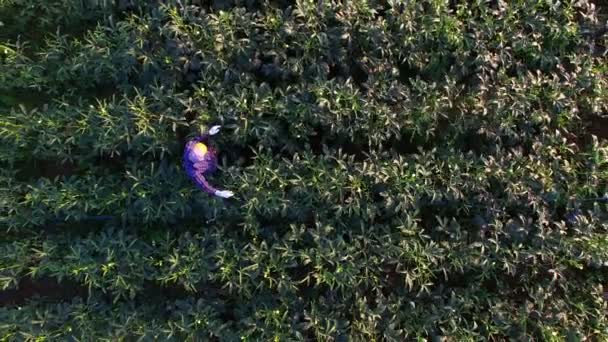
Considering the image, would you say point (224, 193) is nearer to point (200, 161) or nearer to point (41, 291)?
point (200, 161)

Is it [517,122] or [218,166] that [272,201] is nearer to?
[218,166]

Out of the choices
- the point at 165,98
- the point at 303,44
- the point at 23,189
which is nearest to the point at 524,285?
the point at 303,44

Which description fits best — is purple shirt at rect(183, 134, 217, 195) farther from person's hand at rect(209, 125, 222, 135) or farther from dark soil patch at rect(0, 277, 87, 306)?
dark soil patch at rect(0, 277, 87, 306)

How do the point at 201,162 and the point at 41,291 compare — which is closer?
the point at 201,162

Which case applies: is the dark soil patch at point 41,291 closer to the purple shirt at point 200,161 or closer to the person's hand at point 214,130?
the purple shirt at point 200,161

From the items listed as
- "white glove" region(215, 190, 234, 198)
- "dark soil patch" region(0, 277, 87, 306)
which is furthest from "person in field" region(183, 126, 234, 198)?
"dark soil patch" region(0, 277, 87, 306)

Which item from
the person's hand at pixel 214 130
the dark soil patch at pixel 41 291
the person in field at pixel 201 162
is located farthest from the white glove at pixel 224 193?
the dark soil patch at pixel 41 291

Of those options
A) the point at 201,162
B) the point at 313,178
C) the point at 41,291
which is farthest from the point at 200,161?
the point at 41,291
